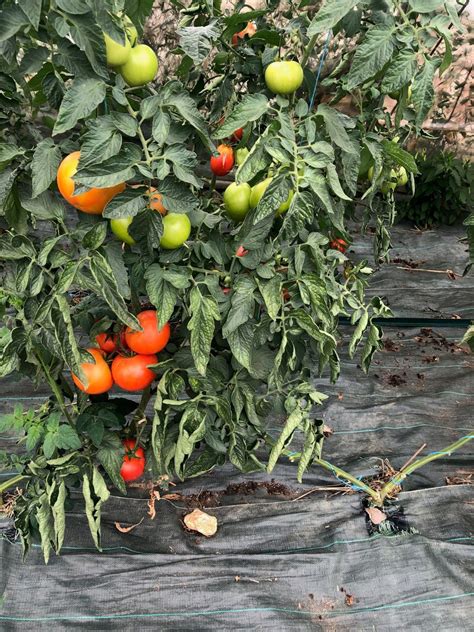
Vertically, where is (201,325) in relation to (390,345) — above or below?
above

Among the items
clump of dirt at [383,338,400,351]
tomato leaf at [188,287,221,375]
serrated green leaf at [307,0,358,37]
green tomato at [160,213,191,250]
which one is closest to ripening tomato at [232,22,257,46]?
serrated green leaf at [307,0,358,37]

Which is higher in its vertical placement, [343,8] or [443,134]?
[343,8]

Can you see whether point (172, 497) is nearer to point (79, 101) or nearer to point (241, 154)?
point (241, 154)

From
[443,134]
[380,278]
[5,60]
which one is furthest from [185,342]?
[443,134]

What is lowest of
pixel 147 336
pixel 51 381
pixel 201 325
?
pixel 51 381

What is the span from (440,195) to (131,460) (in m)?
3.25

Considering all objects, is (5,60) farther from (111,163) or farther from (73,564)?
(73,564)

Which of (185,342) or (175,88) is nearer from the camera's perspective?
(175,88)

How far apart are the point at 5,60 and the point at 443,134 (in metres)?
4.31

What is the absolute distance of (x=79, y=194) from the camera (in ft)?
2.76

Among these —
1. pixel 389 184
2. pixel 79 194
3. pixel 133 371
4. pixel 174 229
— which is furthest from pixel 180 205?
pixel 389 184

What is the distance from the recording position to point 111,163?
2.66 feet

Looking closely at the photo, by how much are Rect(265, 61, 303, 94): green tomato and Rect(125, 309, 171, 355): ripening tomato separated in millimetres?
486

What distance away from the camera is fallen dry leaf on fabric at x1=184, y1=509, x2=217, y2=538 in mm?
1603
